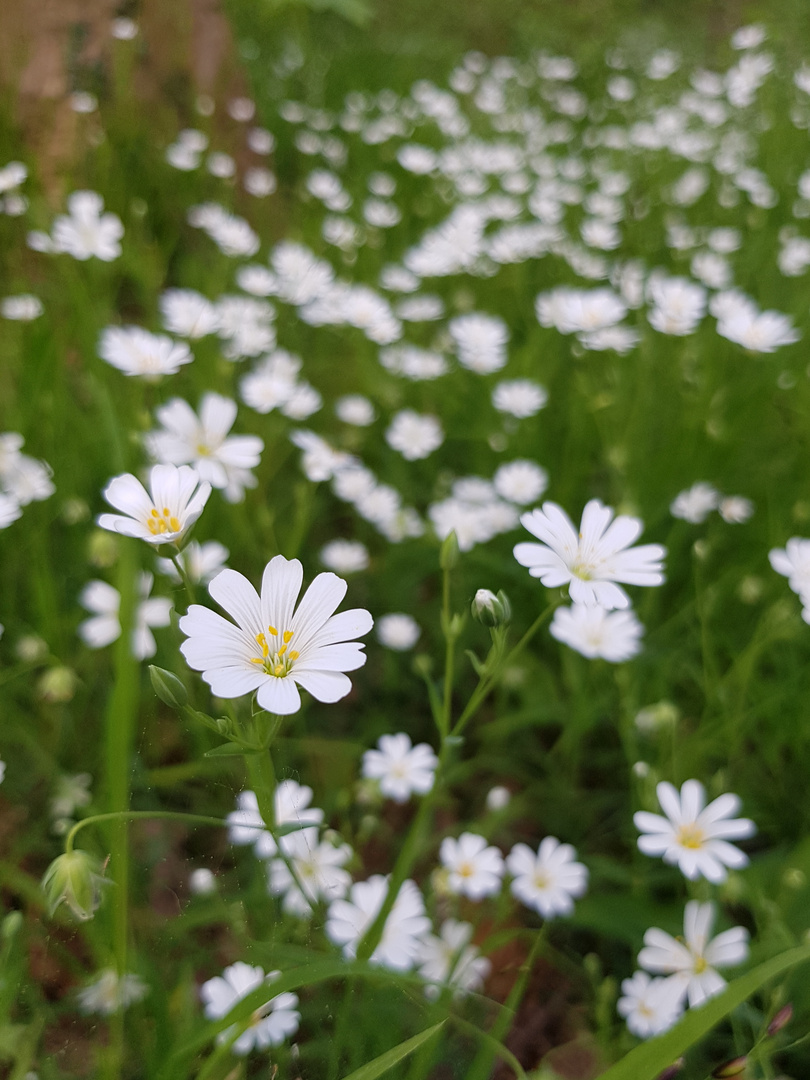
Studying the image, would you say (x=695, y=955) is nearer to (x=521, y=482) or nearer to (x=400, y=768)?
(x=400, y=768)

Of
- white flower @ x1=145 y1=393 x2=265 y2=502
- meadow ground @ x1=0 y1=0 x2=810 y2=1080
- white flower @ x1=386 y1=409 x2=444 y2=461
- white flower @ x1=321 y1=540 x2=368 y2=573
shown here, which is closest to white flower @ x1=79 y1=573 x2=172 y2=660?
meadow ground @ x1=0 y1=0 x2=810 y2=1080

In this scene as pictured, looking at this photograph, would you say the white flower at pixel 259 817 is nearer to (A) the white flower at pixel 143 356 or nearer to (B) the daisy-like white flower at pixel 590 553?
(B) the daisy-like white flower at pixel 590 553

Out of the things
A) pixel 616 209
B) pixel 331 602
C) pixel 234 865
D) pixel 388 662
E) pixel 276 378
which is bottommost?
pixel 234 865

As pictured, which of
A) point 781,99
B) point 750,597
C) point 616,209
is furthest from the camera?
point 781,99

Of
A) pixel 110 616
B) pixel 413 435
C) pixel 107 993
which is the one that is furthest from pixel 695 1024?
pixel 413 435

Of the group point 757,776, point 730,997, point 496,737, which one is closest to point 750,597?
point 757,776

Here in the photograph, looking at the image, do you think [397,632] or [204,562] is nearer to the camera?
[204,562]

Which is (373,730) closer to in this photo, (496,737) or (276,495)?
(496,737)
